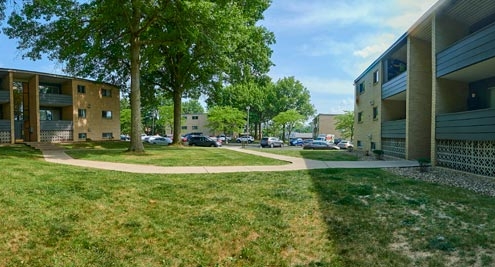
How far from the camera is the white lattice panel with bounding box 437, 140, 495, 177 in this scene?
12.0 metres

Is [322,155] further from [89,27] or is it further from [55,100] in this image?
[55,100]

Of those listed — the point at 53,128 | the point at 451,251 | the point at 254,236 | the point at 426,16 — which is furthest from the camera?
the point at 53,128

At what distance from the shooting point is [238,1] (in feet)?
79.6

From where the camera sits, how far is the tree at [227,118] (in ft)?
197

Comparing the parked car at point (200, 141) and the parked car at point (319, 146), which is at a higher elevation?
the parked car at point (200, 141)

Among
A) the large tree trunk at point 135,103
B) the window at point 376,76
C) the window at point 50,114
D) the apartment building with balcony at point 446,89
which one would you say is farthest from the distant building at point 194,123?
the apartment building with balcony at point 446,89

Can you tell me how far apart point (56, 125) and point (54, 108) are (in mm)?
3398

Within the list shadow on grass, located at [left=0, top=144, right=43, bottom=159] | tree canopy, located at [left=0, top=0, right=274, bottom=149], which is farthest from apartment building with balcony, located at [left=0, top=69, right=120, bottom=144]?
shadow on grass, located at [left=0, top=144, right=43, bottom=159]

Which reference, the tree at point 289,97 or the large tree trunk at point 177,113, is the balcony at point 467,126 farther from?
the tree at point 289,97

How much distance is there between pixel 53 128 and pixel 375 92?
2869 cm

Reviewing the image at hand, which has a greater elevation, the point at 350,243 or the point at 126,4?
the point at 126,4

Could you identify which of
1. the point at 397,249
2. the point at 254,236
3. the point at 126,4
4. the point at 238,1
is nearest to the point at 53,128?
Result: the point at 126,4

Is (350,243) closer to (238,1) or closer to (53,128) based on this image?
(238,1)

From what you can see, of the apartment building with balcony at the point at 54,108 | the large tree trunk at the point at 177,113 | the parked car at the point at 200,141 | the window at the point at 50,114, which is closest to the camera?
the apartment building with balcony at the point at 54,108
